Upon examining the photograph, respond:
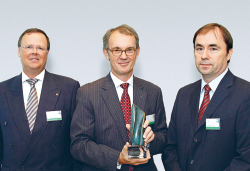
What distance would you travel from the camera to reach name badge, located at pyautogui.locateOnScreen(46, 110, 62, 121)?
2.69m

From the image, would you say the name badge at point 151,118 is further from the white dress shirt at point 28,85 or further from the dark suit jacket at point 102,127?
the white dress shirt at point 28,85

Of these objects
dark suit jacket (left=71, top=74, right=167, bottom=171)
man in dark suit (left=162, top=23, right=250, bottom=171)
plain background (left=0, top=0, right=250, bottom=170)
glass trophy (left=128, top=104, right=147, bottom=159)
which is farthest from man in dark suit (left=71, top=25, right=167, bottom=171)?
plain background (left=0, top=0, right=250, bottom=170)

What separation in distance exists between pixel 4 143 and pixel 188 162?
1.74m

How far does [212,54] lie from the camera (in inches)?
92.7

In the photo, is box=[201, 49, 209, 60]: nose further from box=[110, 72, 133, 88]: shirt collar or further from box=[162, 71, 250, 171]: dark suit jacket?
box=[110, 72, 133, 88]: shirt collar

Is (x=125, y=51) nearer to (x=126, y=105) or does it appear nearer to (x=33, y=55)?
(x=126, y=105)

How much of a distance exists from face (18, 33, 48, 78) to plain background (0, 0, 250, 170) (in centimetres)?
67

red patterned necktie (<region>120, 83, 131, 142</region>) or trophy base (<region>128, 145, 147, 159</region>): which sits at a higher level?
red patterned necktie (<region>120, 83, 131, 142</region>)

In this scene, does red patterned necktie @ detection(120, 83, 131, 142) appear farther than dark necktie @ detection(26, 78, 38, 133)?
No

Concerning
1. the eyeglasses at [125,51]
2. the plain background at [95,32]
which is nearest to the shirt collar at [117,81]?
the eyeglasses at [125,51]

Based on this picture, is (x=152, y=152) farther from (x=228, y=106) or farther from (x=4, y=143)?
(x=4, y=143)

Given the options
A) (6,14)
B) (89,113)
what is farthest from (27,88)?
(6,14)

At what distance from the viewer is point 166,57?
11.5 ft

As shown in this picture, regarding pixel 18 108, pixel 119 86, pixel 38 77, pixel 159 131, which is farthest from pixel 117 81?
pixel 18 108
